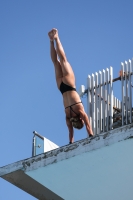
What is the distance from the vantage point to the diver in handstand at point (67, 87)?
1279 cm

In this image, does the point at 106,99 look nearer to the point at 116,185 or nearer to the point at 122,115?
the point at 122,115

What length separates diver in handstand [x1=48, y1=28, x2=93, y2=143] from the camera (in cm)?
1279

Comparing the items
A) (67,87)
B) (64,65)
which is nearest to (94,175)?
(67,87)

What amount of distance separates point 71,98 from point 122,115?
1.15m

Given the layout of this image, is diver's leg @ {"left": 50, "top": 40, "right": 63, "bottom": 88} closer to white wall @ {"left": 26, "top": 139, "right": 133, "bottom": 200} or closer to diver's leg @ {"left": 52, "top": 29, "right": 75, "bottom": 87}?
diver's leg @ {"left": 52, "top": 29, "right": 75, "bottom": 87}

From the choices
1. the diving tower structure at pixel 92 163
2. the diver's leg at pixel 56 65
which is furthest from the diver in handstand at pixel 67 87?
the diving tower structure at pixel 92 163

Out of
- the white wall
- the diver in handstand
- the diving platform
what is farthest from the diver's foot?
the white wall

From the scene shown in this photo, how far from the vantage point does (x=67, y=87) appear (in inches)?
515

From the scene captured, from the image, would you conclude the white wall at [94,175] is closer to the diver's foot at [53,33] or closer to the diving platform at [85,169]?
the diving platform at [85,169]

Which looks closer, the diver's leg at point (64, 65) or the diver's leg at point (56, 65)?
the diver's leg at point (64, 65)

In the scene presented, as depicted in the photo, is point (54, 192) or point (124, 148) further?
point (54, 192)

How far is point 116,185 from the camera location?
11.9 metres

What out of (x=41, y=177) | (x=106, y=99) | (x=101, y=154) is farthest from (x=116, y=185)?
(x=106, y=99)

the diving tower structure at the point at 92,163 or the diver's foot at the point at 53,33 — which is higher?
the diver's foot at the point at 53,33
